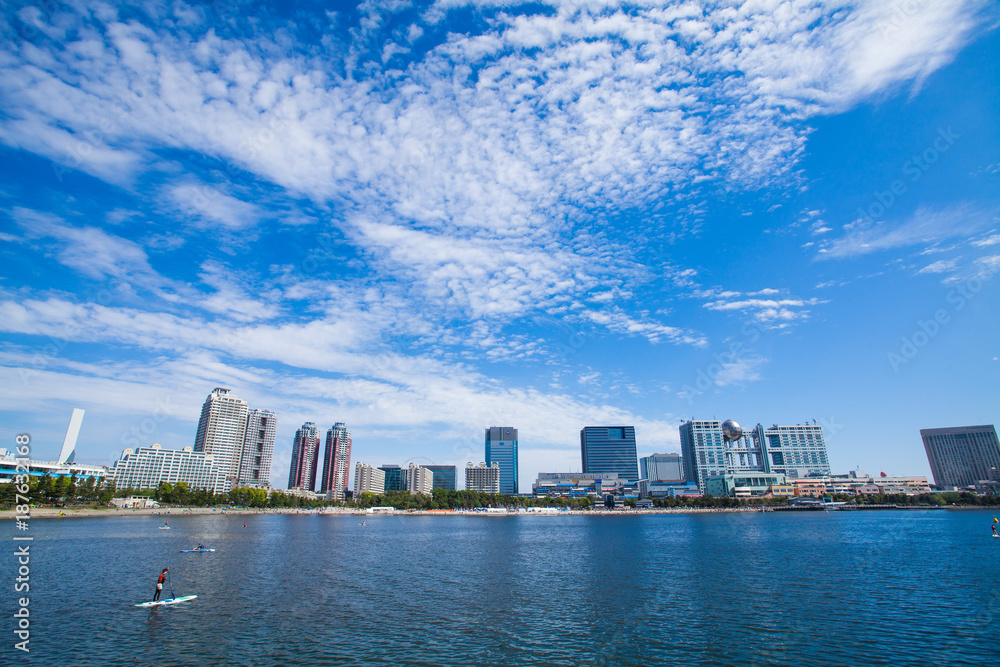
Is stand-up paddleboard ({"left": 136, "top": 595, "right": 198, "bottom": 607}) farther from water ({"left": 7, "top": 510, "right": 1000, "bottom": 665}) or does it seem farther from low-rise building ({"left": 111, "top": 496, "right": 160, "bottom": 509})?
low-rise building ({"left": 111, "top": 496, "right": 160, "bottom": 509})

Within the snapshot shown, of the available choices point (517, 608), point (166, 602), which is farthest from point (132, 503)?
point (517, 608)

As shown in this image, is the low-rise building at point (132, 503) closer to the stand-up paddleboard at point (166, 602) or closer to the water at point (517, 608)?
the water at point (517, 608)

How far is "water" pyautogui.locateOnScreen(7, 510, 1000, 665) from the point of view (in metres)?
29.1

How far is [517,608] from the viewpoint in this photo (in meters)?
40.1

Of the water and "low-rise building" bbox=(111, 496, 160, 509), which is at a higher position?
"low-rise building" bbox=(111, 496, 160, 509)

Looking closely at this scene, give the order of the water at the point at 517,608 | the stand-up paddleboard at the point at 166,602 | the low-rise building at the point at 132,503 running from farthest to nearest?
1. the low-rise building at the point at 132,503
2. the stand-up paddleboard at the point at 166,602
3. the water at the point at 517,608

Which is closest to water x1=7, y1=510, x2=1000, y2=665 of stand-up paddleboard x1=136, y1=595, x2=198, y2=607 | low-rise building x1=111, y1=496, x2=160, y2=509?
stand-up paddleboard x1=136, y1=595, x2=198, y2=607

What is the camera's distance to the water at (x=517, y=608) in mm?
29125

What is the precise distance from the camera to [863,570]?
5581 cm

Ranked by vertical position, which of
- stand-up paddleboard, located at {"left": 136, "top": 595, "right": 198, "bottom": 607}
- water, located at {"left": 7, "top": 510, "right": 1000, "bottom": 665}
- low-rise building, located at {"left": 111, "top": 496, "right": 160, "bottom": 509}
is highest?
low-rise building, located at {"left": 111, "top": 496, "right": 160, "bottom": 509}

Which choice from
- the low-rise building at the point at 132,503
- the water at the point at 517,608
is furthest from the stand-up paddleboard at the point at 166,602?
the low-rise building at the point at 132,503

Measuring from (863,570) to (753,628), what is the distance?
109 feet

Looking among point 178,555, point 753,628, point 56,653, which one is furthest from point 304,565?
point 753,628

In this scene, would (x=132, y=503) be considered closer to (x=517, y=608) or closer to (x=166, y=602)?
(x=166, y=602)
